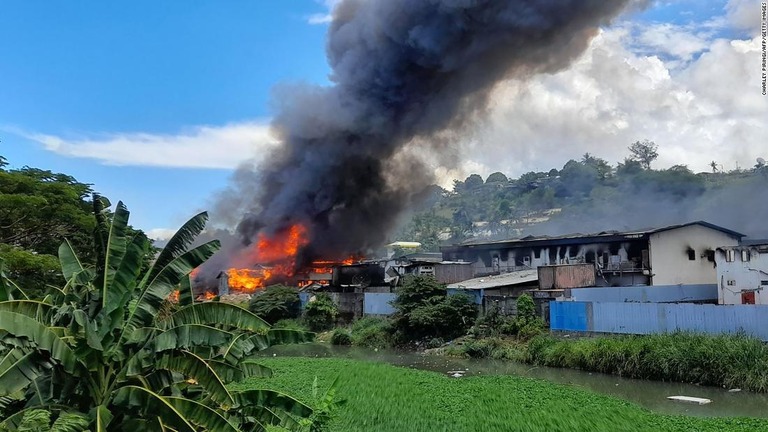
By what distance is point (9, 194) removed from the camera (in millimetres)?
17734

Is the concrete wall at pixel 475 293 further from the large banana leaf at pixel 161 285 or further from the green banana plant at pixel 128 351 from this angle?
the large banana leaf at pixel 161 285

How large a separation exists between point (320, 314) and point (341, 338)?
3976mm

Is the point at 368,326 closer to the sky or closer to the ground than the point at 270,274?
closer to the ground

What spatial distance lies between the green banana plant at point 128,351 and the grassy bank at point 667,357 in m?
14.1

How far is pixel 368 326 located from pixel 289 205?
12.2 m

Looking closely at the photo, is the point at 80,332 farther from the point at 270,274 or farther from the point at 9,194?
the point at 270,274

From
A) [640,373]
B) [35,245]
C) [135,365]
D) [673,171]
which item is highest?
[673,171]

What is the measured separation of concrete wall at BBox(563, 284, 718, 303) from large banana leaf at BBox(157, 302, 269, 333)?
20.2 meters

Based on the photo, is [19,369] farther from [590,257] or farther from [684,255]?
[684,255]

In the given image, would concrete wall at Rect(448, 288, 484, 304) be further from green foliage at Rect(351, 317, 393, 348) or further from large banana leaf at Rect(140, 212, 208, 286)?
large banana leaf at Rect(140, 212, 208, 286)

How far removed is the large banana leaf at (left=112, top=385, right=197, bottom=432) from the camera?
5.93 m

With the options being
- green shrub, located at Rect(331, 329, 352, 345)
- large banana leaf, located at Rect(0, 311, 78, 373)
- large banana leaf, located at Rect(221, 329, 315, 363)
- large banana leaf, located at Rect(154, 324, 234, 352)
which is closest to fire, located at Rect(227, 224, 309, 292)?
green shrub, located at Rect(331, 329, 352, 345)

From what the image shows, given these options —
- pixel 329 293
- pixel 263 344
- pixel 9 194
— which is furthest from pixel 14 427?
pixel 329 293

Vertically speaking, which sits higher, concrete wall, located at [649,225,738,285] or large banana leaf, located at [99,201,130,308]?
concrete wall, located at [649,225,738,285]
